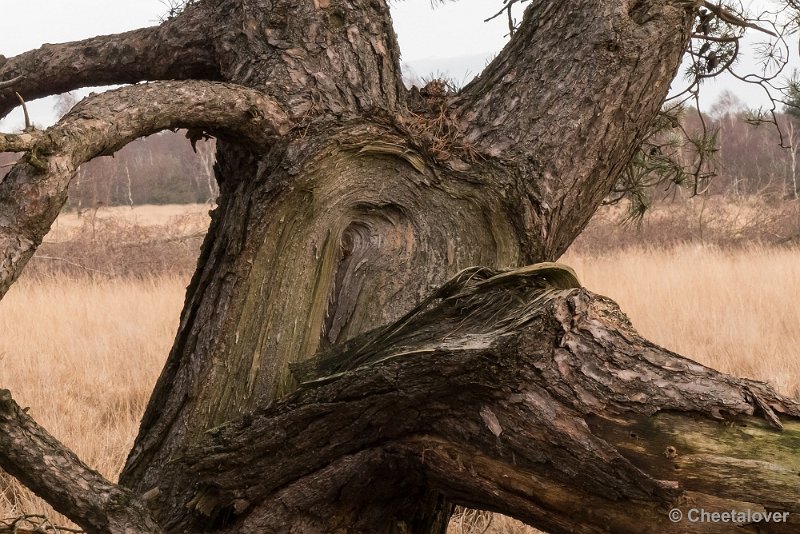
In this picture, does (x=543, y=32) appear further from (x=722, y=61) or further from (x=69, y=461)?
(x=69, y=461)

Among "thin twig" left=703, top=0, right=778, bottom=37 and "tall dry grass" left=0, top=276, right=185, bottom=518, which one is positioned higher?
"thin twig" left=703, top=0, right=778, bottom=37

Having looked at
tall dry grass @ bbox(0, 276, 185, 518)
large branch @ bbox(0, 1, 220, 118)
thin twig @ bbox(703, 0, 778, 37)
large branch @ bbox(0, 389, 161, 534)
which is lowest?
tall dry grass @ bbox(0, 276, 185, 518)

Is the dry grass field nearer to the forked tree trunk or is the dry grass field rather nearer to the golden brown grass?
the golden brown grass

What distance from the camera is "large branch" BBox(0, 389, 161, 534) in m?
1.68

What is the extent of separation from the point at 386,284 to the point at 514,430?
25.6 inches

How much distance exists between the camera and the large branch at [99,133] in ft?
5.13

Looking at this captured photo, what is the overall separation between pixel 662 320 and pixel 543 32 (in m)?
4.81

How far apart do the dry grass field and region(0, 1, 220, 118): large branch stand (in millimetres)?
1689

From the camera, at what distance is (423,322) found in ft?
6.21

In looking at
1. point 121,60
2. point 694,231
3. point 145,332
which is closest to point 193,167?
point 694,231

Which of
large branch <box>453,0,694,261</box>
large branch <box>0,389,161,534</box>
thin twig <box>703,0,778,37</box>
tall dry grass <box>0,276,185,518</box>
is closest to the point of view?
large branch <box>0,389,161,534</box>

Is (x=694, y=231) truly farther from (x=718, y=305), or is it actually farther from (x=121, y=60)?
(x=121, y=60)

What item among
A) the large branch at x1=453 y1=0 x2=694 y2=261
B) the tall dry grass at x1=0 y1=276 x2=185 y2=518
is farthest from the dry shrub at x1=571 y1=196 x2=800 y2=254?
the large branch at x1=453 y1=0 x2=694 y2=261

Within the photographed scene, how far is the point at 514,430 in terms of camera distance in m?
1.69
